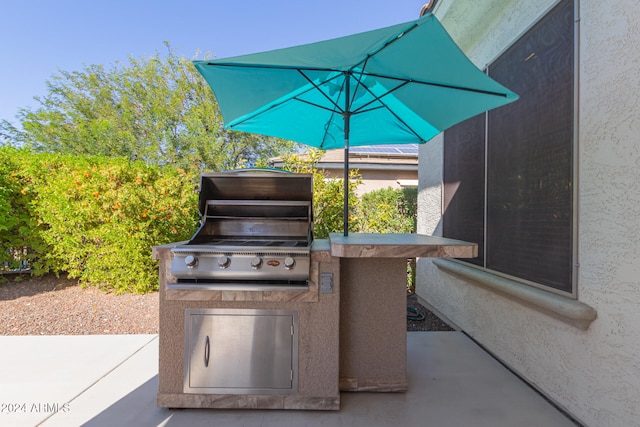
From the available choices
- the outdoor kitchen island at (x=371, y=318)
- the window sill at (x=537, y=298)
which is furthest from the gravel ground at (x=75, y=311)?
the outdoor kitchen island at (x=371, y=318)

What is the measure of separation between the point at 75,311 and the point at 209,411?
3344 millimetres

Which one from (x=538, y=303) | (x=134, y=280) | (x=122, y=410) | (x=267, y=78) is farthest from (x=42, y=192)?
A: (x=538, y=303)

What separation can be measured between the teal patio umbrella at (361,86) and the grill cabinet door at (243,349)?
3.79 ft

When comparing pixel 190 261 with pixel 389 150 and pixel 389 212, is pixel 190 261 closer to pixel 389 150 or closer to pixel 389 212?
pixel 389 212

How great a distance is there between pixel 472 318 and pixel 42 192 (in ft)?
22.7

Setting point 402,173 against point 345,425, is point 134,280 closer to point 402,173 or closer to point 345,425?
point 345,425

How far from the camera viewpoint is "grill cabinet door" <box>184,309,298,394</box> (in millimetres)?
2068

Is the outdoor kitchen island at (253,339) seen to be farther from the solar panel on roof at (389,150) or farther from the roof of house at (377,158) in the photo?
the solar panel on roof at (389,150)

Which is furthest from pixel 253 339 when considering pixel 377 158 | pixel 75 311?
pixel 377 158

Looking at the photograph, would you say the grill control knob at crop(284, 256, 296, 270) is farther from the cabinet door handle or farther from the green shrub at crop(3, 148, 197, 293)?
the green shrub at crop(3, 148, 197, 293)

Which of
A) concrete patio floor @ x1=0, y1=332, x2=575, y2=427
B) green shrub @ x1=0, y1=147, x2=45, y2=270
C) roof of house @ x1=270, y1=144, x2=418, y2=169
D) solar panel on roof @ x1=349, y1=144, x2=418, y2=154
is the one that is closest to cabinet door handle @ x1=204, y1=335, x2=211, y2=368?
concrete patio floor @ x1=0, y1=332, x2=575, y2=427

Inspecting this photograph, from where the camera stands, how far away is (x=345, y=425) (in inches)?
77.4

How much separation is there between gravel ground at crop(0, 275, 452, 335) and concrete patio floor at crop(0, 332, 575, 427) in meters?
0.56

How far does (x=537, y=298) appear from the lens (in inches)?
89.1
